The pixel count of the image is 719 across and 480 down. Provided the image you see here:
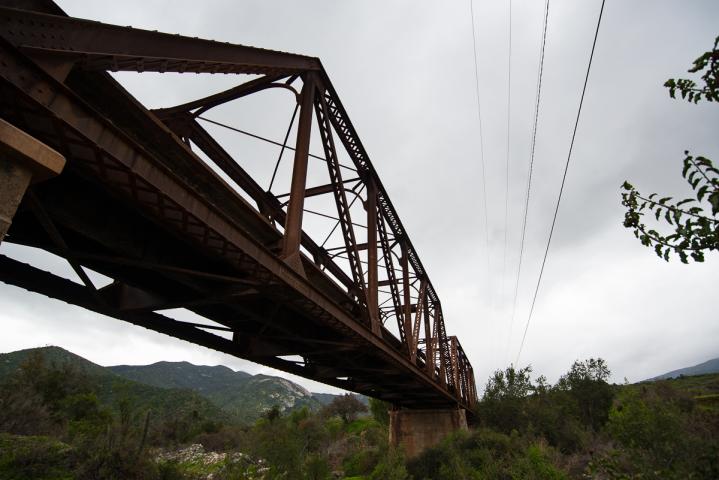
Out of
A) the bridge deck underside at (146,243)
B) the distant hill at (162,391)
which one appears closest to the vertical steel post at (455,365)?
the bridge deck underside at (146,243)

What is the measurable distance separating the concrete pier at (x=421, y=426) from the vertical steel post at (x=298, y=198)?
22.4 meters

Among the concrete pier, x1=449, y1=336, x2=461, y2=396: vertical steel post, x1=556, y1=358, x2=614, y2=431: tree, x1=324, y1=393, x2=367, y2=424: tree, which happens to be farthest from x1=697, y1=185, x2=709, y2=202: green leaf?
x1=324, y1=393, x2=367, y2=424: tree

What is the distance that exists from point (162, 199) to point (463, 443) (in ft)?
74.6

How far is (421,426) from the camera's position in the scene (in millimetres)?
25000

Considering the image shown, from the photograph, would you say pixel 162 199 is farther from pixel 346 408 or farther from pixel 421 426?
pixel 346 408

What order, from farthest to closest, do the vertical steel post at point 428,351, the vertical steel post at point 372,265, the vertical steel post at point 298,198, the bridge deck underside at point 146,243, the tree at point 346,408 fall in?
1. the tree at point 346,408
2. the vertical steel post at point 428,351
3. the vertical steel post at point 372,265
4. the vertical steel post at point 298,198
5. the bridge deck underside at point 146,243

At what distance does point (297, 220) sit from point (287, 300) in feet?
4.45

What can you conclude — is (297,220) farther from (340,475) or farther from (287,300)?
(340,475)

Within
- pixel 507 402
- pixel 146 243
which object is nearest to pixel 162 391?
pixel 507 402

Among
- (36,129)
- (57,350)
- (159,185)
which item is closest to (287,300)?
(159,185)

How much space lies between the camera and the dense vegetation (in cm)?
1388

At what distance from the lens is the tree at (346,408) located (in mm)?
65000

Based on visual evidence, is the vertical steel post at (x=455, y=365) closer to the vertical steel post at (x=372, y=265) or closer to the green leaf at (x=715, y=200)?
the vertical steel post at (x=372, y=265)

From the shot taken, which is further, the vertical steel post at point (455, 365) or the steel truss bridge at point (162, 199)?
the vertical steel post at point (455, 365)
